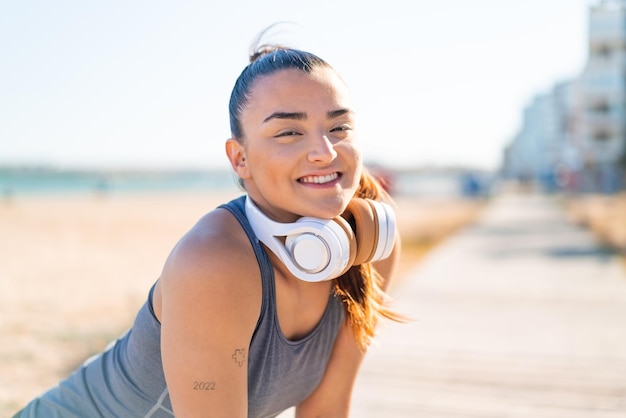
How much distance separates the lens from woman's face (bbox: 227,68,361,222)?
4.97ft

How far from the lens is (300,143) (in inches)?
60.1

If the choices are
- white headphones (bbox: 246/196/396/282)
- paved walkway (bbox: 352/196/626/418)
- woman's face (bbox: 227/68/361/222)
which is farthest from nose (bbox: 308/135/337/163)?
paved walkway (bbox: 352/196/626/418)

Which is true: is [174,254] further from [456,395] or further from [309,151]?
[456,395]

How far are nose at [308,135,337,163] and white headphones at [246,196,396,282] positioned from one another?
0.13m

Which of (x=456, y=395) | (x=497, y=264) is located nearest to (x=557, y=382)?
(x=456, y=395)

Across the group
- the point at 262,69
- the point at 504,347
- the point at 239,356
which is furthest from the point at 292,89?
the point at 504,347

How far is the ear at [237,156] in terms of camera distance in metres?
1.59

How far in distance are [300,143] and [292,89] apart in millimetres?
122

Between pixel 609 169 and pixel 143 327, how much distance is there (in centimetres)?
4817

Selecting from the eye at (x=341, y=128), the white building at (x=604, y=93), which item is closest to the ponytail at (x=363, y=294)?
the eye at (x=341, y=128)

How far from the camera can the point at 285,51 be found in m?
1.59

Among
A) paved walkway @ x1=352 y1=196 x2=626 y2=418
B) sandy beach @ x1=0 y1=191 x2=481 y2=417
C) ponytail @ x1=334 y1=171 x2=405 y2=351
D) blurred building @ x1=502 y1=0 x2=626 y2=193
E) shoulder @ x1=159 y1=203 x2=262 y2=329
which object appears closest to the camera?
shoulder @ x1=159 y1=203 x2=262 y2=329

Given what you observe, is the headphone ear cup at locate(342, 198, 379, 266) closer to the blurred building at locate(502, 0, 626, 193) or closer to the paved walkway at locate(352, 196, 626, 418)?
the paved walkway at locate(352, 196, 626, 418)

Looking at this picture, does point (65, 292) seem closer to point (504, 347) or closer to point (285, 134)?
point (504, 347)
